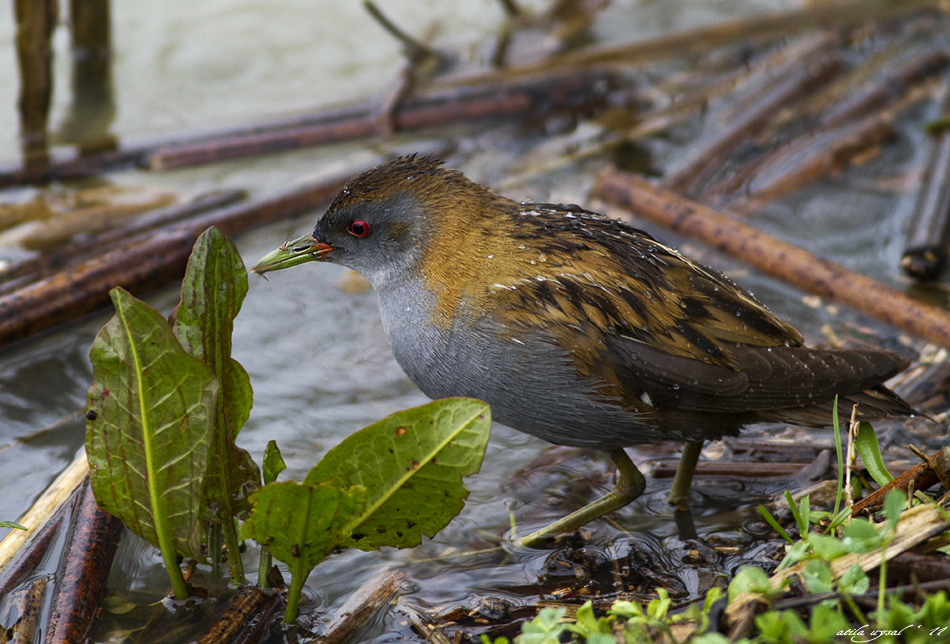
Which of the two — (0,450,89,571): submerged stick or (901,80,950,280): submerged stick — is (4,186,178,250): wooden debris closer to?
(0,450,89,571): submerged stick

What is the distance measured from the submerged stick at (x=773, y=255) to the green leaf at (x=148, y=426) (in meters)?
3.16

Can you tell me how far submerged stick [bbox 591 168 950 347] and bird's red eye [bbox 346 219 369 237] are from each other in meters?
2.11

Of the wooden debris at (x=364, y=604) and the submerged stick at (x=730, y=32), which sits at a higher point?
the submerged stick at (x=730, y=32)

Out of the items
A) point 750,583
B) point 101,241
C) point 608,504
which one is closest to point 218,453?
point 608,504

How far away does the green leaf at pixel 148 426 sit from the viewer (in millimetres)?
2773

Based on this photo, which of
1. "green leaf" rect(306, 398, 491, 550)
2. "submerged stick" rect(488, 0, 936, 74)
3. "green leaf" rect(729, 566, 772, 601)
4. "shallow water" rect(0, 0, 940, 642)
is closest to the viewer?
"green leaf" rect(729, 566, 772, 601)

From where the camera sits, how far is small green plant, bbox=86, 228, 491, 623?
2.79 meters

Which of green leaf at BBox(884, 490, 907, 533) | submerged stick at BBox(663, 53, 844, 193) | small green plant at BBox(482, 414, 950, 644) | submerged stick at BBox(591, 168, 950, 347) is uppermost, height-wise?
submerged stick at BBox(663, 53, 844, 193)

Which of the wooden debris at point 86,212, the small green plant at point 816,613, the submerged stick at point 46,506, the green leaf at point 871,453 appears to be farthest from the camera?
the wooden debris at point 86,212

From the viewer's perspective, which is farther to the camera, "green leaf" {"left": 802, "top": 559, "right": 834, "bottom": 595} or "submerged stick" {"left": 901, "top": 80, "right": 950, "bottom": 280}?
"submerged stick" {"left": 901, "top": 80, "right": 950, "bottom": 280}

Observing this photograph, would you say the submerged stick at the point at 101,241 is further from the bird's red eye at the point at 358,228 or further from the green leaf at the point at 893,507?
the green leaf at the point at 893,507

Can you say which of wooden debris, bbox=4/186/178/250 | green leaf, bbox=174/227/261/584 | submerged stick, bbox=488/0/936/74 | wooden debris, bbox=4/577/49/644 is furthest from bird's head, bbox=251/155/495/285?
submerged stick, bbox=488/0/936/74

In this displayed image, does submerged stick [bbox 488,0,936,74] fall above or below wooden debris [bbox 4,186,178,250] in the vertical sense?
above

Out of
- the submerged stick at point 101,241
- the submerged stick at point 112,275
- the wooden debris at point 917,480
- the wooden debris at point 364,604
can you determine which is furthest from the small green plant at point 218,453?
the submerged stick at point 101,241
